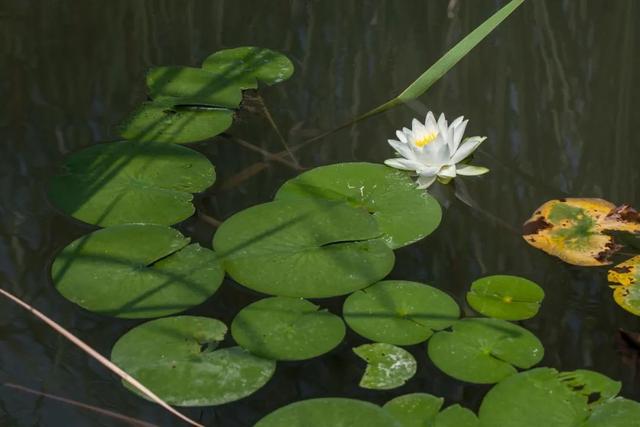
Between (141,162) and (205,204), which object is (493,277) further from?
(141,162)

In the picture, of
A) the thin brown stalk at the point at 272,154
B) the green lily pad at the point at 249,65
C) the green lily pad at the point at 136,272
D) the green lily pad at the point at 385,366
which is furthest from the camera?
the green lily pad at the point at 249,65

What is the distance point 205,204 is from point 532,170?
74cm

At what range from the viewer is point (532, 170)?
2.14 m

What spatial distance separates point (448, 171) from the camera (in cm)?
207

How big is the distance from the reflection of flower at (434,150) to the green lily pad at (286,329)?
50 centimetres

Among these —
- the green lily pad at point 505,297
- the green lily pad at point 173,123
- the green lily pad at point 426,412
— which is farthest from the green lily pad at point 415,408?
the green lily pad at point 173,123

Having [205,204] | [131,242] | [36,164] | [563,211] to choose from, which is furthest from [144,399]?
[563,211]

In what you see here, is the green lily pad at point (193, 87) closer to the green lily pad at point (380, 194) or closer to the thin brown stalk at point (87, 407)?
the green lily pad at point (380, 194)

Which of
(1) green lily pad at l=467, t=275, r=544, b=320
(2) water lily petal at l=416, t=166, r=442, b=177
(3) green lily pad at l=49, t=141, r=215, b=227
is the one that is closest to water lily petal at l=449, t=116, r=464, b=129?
(2) water lily petal at l=416, t=166, r=442, b=177

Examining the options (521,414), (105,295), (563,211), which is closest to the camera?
(521,414)

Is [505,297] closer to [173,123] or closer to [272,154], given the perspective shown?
[272,154]

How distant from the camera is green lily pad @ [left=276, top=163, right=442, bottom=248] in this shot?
6.23 feet

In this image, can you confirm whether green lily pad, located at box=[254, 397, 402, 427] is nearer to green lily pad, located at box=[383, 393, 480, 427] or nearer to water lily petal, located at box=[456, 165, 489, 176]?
green lily pad, located at box=[383, 393, 480, 427]

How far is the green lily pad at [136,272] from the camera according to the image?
1702 millimetres
